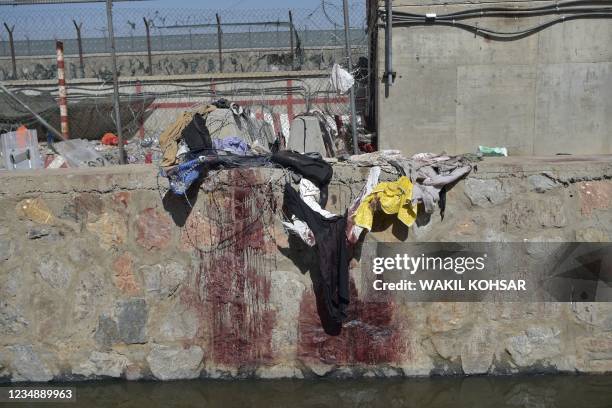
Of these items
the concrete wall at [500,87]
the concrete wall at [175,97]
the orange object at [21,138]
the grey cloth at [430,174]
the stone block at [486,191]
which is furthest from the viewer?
the concrete wall at [175,97]

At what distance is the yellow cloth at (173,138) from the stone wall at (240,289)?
22 centimetres

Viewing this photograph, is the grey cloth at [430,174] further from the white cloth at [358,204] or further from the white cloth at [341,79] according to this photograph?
the white cloth at [341,79]

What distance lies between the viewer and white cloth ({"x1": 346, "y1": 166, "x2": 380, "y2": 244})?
13.5ft

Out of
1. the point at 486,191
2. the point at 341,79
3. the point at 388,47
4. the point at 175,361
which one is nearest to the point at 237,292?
the point at 175,361

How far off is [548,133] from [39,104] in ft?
26.4

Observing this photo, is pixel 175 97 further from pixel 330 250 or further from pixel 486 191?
pixel 486 191

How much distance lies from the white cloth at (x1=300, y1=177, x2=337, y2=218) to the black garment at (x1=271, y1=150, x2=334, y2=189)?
0.03 meters

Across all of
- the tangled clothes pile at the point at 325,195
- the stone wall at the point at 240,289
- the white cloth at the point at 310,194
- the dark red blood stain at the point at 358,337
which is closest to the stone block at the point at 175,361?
the stone wall at the point at 240,289

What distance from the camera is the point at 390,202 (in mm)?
4059

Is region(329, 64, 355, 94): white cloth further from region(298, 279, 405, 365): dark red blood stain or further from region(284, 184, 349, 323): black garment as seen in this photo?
region(298, 279, 405, 365): dark red blood stain

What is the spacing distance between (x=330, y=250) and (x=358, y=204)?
39 centimetres

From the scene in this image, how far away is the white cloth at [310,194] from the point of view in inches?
164

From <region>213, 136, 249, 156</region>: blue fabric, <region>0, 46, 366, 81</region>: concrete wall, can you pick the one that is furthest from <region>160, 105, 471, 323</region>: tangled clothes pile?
<region>0, 46, 366, 81</region>: concrete wall

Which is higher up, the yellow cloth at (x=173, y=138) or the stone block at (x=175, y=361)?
the yellow cloth at (x=173, y=138)
